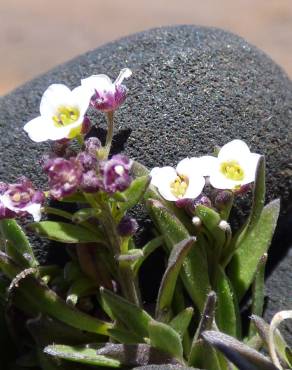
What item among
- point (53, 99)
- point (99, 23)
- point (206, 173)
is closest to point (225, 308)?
point (206, 173)

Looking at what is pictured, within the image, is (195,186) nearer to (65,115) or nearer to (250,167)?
(250,167)

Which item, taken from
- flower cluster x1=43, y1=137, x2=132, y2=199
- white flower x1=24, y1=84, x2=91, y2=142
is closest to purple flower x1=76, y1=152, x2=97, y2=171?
flower cluster x1=43, y1=137, x2=132, y2=199

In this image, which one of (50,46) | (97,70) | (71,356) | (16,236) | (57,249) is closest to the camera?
(71,356)

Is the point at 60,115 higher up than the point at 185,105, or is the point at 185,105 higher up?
the point at 185,105

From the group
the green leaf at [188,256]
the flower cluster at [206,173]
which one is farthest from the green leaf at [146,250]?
the flower cluster at [206,173]

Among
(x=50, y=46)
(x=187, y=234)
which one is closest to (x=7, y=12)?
(x=50, y=46)

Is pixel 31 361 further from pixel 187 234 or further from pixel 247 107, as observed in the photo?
pixel 247 107
